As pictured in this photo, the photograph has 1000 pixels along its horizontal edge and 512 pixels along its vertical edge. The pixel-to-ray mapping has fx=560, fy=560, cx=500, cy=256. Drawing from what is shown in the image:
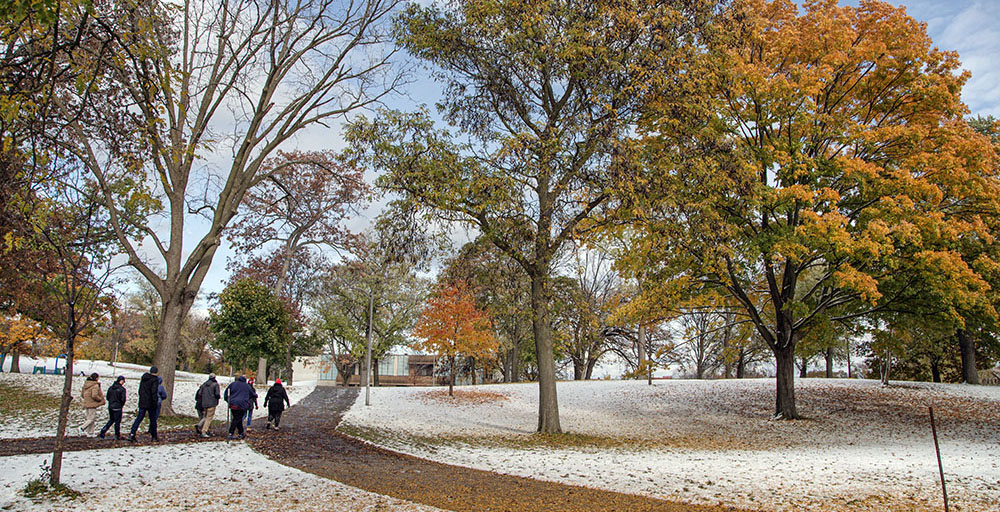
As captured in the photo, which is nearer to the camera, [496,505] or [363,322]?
[496,505]

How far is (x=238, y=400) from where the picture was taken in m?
12.7

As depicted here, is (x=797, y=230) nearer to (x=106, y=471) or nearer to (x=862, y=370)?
(x=106, y=471)

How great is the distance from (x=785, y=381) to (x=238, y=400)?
52.2 feet

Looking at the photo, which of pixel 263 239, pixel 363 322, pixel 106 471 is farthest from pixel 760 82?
pixel 363 322

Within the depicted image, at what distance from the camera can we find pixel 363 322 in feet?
130

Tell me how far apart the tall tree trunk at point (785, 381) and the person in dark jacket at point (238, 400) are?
1526cm

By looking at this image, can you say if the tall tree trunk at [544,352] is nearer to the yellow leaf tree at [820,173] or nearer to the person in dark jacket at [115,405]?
the yellow leaf tree at [820,173]

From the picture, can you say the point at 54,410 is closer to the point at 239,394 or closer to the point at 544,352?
the point at 239,394

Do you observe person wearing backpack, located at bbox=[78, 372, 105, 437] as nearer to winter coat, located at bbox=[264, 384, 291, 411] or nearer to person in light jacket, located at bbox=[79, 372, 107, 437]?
person in light jacket, located at bbox=[79, 372, 107, 437]

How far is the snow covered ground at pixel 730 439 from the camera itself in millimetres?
8273

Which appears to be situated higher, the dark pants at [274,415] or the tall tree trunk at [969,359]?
the tall tree trunk at [969,359]

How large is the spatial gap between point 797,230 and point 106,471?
14989mm

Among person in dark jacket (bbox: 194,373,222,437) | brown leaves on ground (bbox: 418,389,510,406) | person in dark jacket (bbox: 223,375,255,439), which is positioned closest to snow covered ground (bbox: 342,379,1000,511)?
brown leaves on ground (bbox: 418,389,510,406)

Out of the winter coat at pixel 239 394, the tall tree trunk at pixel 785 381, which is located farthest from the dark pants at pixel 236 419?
the tall tree trunk at pixel 785 381
